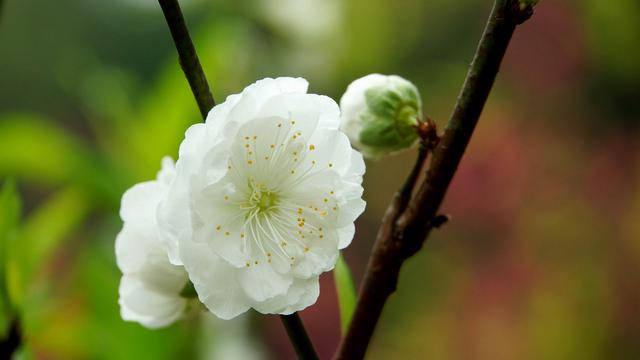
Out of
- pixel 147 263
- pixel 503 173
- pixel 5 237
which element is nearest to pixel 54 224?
pixel 5 237

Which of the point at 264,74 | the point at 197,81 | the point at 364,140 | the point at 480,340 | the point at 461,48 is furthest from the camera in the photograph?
the point at 461,48

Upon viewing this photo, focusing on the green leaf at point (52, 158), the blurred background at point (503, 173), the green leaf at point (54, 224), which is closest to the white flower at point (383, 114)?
the green leaf at point (54, 224)

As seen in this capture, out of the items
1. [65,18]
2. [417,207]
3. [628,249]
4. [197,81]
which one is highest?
[197,81]

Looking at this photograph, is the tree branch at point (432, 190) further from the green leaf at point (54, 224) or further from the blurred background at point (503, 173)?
the blurred background at point (503, 173)

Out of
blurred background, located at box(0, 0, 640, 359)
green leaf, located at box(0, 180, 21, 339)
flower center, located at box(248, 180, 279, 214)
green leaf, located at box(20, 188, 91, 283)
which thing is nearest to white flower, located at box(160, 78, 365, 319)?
flower center, located at box(248, 180, 279, 214)

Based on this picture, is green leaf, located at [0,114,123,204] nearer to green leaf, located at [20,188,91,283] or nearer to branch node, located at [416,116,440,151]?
green leaf, located at [20,188,91,283]

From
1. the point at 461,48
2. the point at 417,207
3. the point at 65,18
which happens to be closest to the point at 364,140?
the point at 417,207

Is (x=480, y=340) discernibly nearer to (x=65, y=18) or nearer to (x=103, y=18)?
(x=103, y=18)
